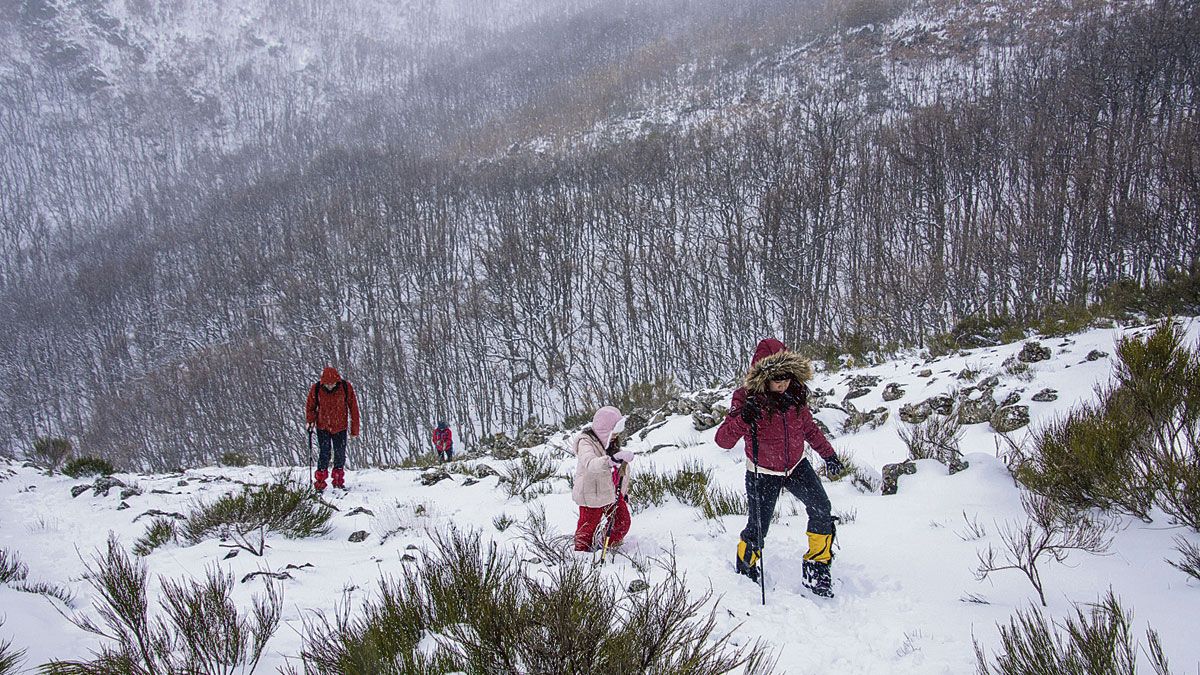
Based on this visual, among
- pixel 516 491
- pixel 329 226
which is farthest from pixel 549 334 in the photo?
pixel 516 491

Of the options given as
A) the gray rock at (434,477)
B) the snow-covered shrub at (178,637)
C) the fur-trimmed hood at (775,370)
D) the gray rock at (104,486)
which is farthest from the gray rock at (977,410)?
the gray rock at (104,486)

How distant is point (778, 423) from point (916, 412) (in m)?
3.42

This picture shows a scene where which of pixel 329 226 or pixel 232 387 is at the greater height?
pixel 329 226

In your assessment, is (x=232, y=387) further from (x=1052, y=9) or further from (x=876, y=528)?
(x=1052, y=9)

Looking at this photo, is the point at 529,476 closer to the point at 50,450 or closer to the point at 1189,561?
the point at 1189,561

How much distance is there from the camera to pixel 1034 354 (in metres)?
6.69

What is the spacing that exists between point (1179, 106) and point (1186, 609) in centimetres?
4081

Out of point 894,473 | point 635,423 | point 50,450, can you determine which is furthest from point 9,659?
point 50,450

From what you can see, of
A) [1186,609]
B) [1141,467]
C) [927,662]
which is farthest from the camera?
[1141,467]

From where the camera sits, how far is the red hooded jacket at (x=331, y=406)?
24.0ft

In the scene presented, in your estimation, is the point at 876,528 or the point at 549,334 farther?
the point at 549,334

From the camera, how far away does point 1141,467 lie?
2.84 m

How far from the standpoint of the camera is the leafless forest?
2481 cm

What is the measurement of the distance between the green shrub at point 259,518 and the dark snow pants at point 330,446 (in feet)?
6.73
